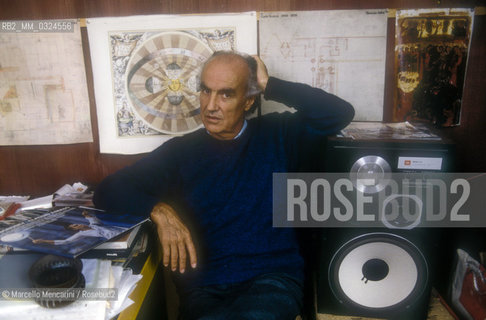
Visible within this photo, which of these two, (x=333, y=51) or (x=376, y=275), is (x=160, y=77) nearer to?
(x=333, y=51)

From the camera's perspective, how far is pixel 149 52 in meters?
1.42

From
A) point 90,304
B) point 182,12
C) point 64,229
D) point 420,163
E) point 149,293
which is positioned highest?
point 182,12

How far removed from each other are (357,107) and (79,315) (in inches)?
48.0

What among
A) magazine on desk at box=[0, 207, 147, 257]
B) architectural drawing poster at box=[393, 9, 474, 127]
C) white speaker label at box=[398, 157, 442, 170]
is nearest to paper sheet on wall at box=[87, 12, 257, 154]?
magazine on desk at box=[0, 207, 147, 257]

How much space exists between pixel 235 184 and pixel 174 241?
0.30m

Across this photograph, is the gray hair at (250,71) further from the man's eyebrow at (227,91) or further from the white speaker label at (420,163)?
the white speaker label at (420,163)

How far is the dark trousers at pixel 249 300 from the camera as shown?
100 centimetres

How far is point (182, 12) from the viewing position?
54.4 inches

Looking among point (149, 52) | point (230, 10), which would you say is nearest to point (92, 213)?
point (149, 52)

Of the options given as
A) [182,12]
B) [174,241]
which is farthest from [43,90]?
[174,241]

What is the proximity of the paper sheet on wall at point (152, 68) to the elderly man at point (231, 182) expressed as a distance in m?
0.20

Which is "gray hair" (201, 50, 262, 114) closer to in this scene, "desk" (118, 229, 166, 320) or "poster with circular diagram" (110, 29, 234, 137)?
"poster with circular diagram" (110, 29, 234, 137)

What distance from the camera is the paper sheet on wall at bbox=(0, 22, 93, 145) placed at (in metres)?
1.43

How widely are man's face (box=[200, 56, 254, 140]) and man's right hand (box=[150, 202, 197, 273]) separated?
36cm
